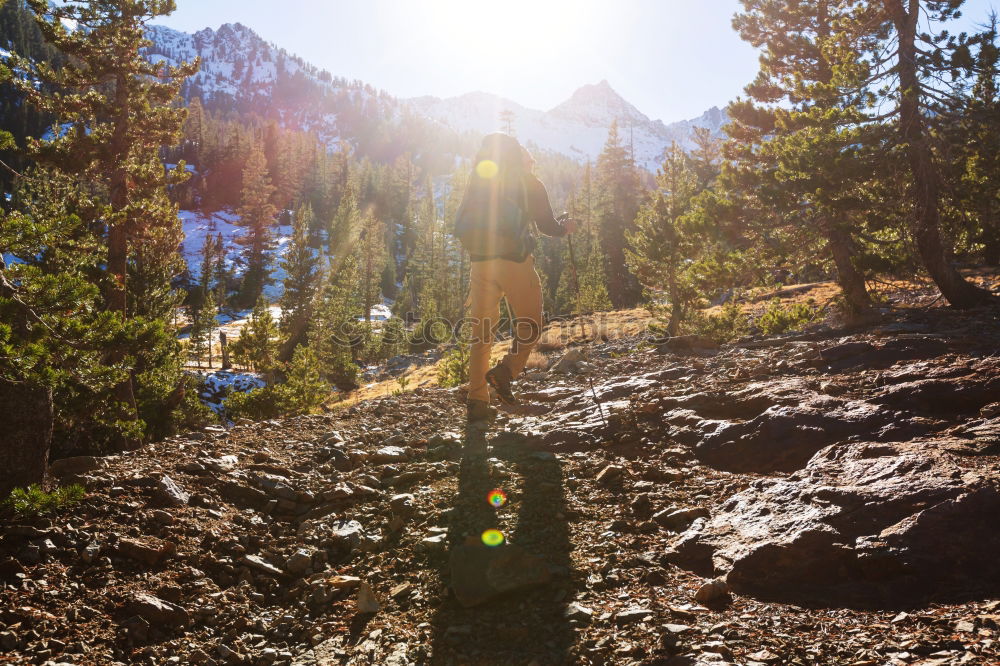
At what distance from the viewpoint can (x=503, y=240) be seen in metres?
4.95

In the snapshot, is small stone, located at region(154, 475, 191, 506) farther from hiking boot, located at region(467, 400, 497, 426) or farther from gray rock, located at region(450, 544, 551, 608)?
hiking boot, located at region(467, 400, 497, 426)

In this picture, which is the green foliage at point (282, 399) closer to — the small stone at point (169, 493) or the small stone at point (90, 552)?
the small stone at point (169, 493)

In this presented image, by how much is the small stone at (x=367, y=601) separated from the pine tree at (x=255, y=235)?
3130 inches

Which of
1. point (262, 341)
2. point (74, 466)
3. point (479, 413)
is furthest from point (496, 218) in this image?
point (262, 341)

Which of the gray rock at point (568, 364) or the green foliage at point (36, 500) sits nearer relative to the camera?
the green foliage at point (36, 500)

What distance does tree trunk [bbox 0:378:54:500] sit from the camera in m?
2.72

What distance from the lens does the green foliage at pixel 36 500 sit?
2.51 metres

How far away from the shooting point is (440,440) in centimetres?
495

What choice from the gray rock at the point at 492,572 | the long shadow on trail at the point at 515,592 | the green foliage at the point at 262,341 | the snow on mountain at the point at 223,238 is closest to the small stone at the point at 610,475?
the long shadow on trail at the point at 515,592

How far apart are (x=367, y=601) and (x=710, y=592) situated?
1.62 metres

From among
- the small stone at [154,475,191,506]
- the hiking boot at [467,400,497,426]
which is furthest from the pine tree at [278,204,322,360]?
the small stone at [154,475,191,506]

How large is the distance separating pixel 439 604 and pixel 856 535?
6.46ft

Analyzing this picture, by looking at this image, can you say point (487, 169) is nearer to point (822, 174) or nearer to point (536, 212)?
point (536, 212)

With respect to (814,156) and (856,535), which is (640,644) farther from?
(814,156)
